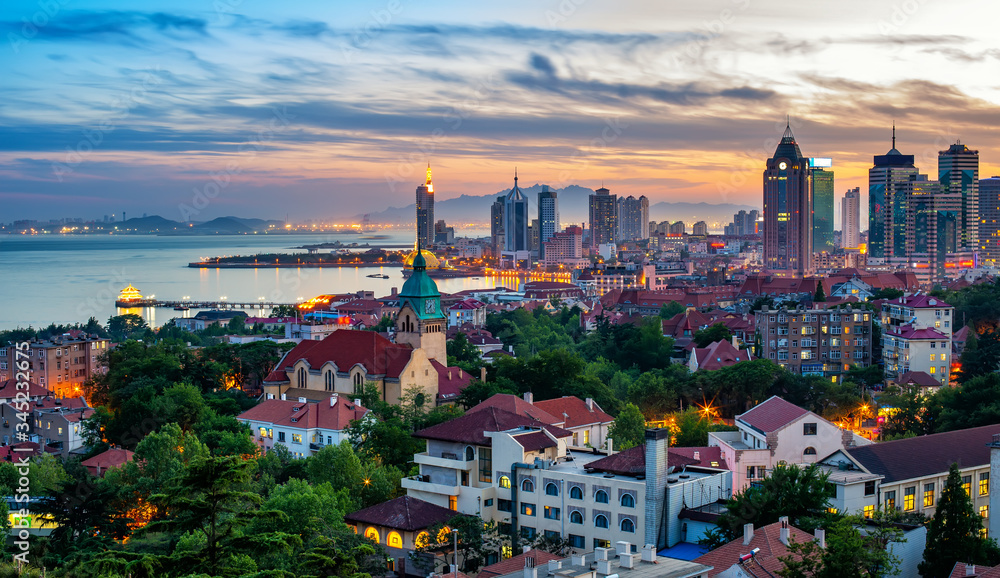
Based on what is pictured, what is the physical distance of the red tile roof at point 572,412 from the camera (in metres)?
25.3

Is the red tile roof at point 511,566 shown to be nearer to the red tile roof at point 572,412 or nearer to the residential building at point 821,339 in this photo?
the red tile roof at point 572,412

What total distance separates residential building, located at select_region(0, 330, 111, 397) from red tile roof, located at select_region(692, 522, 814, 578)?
3626 cm

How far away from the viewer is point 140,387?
32500 millimetres

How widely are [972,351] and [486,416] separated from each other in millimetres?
23212

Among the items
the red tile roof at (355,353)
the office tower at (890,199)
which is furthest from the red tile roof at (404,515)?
the office tower at (890,199)

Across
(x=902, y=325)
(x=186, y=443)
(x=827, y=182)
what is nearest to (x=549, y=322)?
(x=902, y=325)

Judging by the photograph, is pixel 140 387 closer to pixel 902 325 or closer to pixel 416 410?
pixel 416 410

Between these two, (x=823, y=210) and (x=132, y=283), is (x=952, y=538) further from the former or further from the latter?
(x=823, y=210)

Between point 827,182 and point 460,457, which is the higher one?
point 827,182

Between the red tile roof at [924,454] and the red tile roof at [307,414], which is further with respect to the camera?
the red tile roof at [307,414]

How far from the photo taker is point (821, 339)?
42031 millimetres

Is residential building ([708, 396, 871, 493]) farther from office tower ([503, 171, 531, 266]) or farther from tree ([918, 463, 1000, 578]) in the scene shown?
office tower ([503, 171, 531, 266])

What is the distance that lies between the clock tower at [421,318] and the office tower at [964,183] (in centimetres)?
10267

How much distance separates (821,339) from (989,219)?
97.0m
